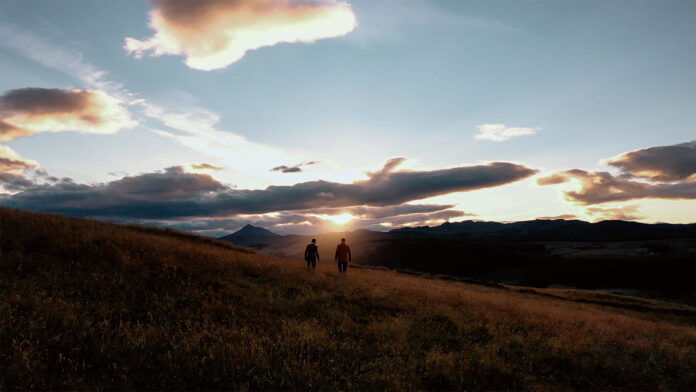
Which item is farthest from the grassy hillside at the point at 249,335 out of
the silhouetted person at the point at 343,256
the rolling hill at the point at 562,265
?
the rolling hill at the point at 562,265

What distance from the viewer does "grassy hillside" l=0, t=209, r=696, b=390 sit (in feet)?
22.5

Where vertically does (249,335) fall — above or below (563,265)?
above

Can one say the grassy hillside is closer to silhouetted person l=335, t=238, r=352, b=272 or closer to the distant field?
silhouetted person l=335, t=238, r=352, b=272

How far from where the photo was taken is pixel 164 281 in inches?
461

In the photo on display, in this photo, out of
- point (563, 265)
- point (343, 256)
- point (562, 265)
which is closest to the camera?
point (343, 256)

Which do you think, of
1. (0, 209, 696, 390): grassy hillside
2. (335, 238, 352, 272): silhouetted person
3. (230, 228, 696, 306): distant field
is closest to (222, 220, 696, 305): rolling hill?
(230, 228, 696, 306): distant field

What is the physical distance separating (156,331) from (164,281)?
156 inches

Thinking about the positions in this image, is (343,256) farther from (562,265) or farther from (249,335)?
(562,265)

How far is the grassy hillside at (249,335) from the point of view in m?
6.86

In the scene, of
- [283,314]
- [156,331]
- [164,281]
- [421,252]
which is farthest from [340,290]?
[421,252]

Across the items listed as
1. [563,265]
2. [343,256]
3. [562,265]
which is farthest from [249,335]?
[563,265]

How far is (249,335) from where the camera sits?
834 centimetres

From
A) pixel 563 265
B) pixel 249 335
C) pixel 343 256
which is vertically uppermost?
pixel 343 256

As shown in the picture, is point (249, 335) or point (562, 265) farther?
point (562, 265)
